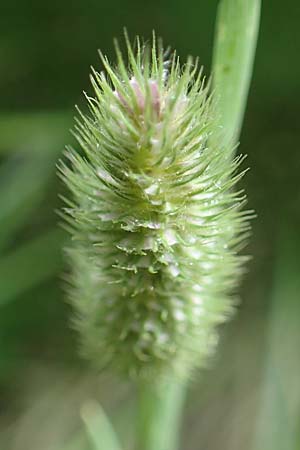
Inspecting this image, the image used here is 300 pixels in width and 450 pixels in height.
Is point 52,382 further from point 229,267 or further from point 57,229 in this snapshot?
point 229,267

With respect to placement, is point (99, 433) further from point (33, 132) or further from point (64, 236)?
point (33, 132)

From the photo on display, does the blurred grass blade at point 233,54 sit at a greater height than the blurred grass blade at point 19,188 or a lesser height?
greater

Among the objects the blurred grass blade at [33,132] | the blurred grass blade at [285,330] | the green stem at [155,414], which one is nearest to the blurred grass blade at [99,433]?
the green stem at [155,414]

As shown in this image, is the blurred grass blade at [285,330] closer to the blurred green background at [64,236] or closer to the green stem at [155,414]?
the blurred green background at [64,236]

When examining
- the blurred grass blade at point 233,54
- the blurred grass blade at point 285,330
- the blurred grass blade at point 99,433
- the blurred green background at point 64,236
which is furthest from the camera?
the blurred green background at point 64,236

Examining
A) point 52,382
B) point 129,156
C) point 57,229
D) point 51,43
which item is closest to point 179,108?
point 129,156

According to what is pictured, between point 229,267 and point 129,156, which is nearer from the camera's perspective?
point 129,156

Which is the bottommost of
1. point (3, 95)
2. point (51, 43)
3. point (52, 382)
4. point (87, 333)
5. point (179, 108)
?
point (52, 382)

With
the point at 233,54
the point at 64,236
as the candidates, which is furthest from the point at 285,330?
the point at 233,54
